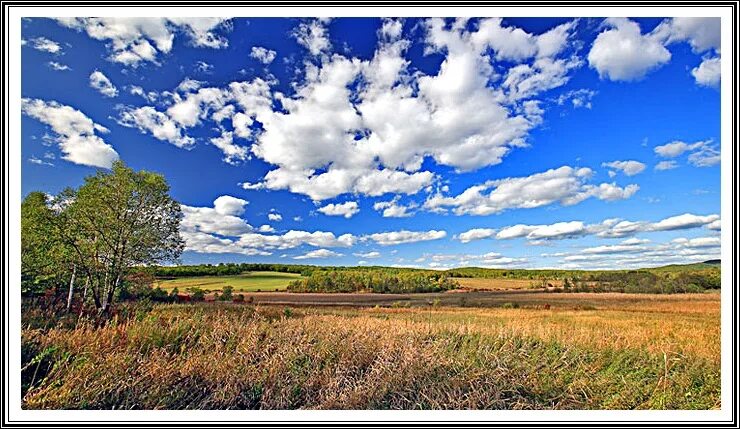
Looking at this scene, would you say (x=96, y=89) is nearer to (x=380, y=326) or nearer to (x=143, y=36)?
(x=143, y=36)

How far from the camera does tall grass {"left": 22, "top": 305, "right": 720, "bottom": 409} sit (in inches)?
104

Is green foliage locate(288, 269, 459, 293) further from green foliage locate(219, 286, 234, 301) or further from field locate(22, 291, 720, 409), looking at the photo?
green foliage locate(219, 286, 234, 301)

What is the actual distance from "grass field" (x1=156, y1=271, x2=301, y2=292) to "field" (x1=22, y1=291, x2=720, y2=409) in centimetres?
20

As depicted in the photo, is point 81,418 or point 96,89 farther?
point 96,89

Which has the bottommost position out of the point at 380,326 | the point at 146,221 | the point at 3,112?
Result: the point at 380,326

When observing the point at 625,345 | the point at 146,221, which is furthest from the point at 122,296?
the point at 625,345

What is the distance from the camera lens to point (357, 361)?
3.13 m

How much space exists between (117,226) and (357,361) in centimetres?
287

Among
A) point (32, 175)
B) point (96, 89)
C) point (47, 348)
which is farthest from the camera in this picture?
point (96, 89)

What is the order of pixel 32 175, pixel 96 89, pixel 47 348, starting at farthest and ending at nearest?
pixel 96 89
pixel 32 175
pixel 47 348

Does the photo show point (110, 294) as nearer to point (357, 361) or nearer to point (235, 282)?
point (235, 282)

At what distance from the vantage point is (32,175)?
2.97 metres

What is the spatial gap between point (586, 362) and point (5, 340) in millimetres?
4341

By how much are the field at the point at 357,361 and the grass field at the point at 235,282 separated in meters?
0.20
